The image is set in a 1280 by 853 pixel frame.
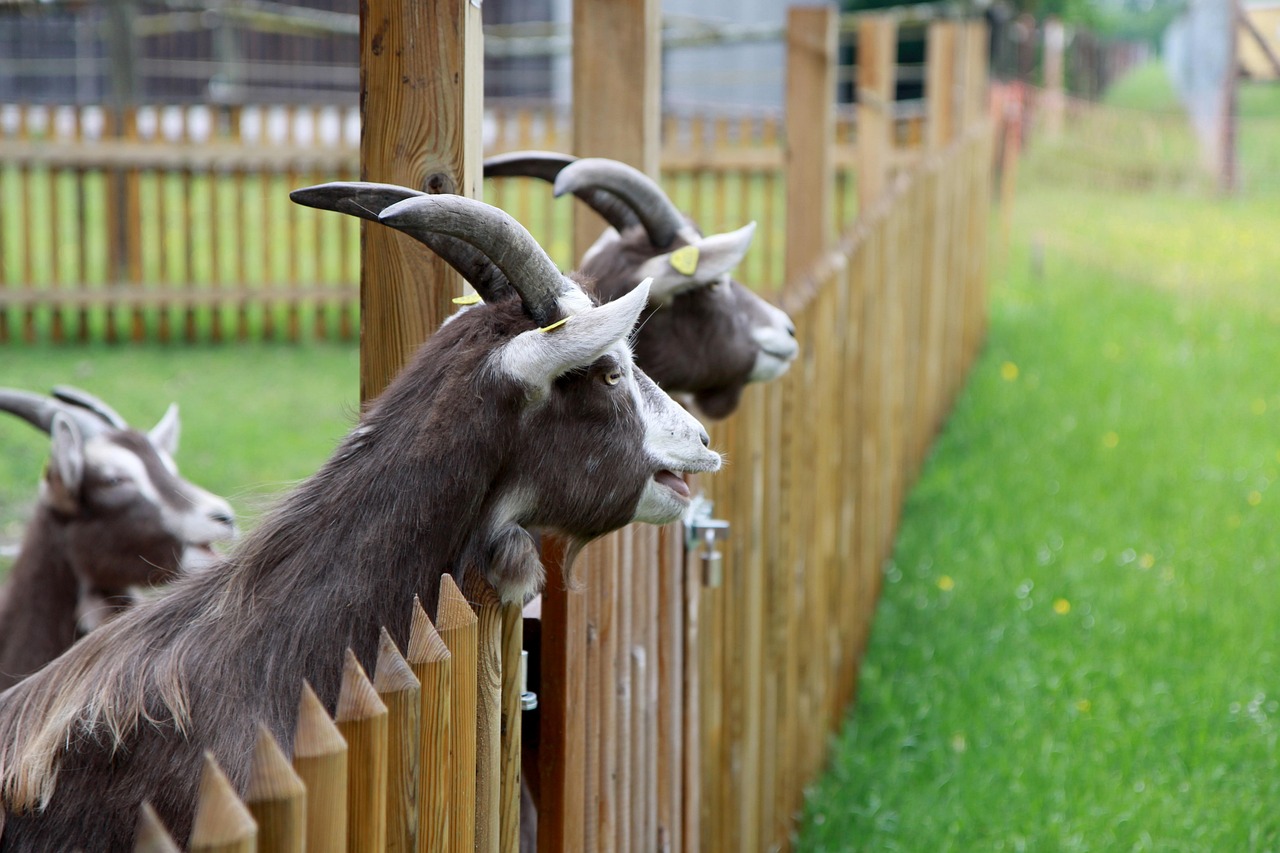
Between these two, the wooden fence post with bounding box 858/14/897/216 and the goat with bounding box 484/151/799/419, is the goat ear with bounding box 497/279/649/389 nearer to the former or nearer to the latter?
the goat with bounding box 484/151/799/419

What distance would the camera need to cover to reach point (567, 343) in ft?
7.79

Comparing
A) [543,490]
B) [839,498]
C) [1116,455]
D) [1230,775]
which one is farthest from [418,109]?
[1116,455]

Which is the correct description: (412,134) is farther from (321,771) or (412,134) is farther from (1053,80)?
(1053,80)

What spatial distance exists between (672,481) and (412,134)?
2.98 feet

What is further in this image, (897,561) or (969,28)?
(969,28)

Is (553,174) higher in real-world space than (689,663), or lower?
higher

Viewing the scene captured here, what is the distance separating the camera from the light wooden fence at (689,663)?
5.82ft

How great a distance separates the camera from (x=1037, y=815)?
4.25m

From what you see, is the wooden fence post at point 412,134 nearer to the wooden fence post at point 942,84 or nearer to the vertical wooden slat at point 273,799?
the vertical wooden slat at point 273,799

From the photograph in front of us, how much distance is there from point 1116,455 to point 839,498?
3608 mm

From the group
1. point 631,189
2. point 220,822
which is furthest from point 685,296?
point 220,822

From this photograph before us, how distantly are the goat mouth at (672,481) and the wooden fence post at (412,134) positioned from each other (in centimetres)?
62

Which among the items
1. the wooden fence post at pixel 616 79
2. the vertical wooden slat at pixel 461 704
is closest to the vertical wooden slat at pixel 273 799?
the vertical wooden slat at pixel 461 704

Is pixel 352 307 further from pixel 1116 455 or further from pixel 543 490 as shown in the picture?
pixel 543 490
